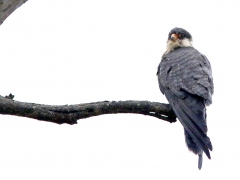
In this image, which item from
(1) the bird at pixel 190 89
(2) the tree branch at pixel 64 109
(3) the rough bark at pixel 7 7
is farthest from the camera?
(1) the bird at pixel 190 89

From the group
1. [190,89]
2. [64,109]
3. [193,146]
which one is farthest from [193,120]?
[64,109]

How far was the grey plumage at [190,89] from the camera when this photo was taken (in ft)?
13.5

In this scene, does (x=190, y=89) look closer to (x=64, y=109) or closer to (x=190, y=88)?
(x=190, y=88)

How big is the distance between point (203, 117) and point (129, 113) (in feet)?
3.66

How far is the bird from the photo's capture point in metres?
4.12

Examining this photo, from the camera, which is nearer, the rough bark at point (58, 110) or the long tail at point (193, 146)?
the rough bark at point (58, 110)

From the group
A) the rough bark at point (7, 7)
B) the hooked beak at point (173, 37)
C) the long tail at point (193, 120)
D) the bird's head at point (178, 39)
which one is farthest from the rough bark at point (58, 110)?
the hooked beak at point (173, 37)

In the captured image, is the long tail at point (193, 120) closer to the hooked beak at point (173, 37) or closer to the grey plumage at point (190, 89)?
the grey plumage at point (190, 89)

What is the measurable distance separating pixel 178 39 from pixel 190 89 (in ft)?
6.15

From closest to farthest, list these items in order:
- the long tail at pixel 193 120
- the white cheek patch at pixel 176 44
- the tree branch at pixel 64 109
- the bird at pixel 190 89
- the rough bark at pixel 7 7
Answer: the rough bark at pixel 7 7 → the tree branch at pixel 64 109 → the long tail at pixel 193 120 → the bird at pixel 190 89 → the white cheek patch at pixel 176 44

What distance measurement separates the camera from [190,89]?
4.67 meters

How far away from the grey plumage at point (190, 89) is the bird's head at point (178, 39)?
449mm

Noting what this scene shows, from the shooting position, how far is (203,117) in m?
4.29

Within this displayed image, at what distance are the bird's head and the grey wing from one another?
472 millimetres
